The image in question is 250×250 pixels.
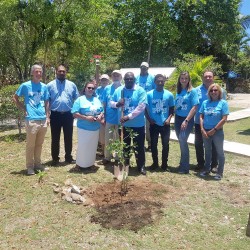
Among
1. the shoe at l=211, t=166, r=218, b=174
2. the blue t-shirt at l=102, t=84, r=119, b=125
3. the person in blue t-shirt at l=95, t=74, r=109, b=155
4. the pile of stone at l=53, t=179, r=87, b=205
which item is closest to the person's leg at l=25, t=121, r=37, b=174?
the pile of stone at l=53, t=179, r=87, b=205

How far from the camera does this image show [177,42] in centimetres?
2855

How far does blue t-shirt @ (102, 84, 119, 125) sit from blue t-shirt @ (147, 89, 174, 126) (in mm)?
717

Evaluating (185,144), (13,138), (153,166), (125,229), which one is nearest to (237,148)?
(185,144)

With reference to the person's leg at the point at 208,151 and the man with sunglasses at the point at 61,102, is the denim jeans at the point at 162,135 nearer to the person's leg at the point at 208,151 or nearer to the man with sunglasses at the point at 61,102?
the person's leg at the point at 208,151

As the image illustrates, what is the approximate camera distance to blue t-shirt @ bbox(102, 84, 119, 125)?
249 inches

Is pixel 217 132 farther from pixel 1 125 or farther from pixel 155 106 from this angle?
pixel 1 125

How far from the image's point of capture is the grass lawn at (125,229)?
12.6 feet

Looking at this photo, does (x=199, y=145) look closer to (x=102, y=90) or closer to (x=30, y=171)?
(x=102, y=90)

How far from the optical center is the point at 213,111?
5586 millimetres

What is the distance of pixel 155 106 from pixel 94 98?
1128 mm

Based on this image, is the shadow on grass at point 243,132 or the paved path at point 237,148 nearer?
the paved path at point 237,148

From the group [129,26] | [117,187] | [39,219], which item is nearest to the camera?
[39,219]

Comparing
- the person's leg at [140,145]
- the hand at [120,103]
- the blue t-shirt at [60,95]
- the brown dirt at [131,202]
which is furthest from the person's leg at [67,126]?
the brown dirt at [131,202]

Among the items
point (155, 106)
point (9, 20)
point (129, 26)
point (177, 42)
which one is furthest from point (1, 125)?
point (177, 42)
